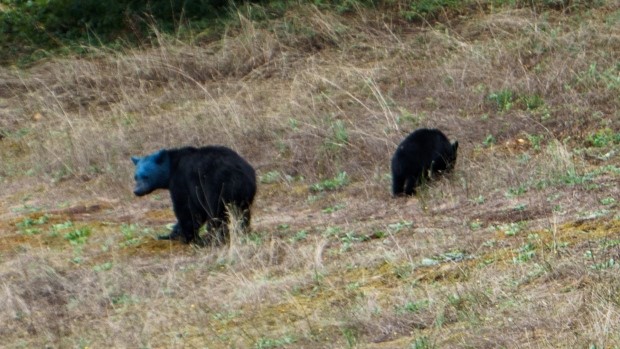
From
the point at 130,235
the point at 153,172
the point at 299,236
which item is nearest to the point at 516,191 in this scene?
the point at 299,236

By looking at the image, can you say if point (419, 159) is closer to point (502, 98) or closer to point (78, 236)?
point (502, 98)

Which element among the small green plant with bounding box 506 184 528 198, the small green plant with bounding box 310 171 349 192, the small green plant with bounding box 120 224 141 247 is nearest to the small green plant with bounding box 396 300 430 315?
the small green plant with bounding box 506 184 528 198

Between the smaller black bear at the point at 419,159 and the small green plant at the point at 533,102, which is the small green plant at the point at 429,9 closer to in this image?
the small green plant at the point at 533,102

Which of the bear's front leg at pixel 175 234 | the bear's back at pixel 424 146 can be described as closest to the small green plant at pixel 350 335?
the bear's front leg at pixel 175 234

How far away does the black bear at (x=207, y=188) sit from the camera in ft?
36.9

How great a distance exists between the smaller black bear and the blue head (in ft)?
8.29

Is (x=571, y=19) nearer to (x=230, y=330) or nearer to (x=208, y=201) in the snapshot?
(x=208, y=201)

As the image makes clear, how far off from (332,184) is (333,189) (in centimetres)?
14

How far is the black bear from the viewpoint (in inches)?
443

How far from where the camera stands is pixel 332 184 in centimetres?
1388

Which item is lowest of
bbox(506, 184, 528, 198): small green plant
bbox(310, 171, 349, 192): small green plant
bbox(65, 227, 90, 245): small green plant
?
bbox(310, 171, 349, 192): small green plant

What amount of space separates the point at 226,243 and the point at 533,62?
754 cm

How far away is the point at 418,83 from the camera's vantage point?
17.7 m

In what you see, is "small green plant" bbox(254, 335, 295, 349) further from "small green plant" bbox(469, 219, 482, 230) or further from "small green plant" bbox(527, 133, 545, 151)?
"small green plant" bbox(527, 133, 545, 151)
